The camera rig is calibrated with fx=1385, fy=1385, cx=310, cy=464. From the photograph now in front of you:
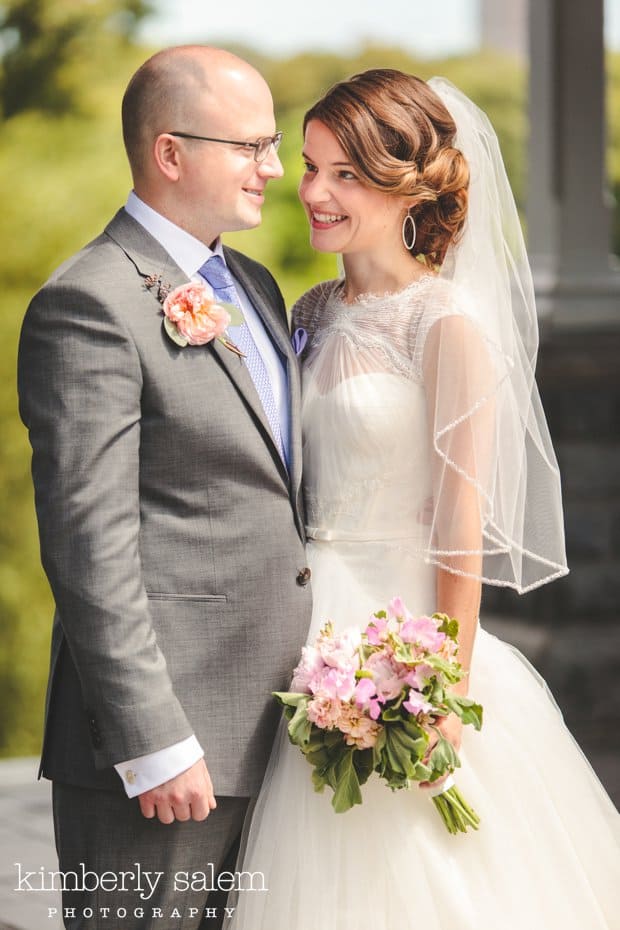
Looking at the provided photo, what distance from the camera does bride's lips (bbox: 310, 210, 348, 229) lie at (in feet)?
8.49

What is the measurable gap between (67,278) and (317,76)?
5273mm

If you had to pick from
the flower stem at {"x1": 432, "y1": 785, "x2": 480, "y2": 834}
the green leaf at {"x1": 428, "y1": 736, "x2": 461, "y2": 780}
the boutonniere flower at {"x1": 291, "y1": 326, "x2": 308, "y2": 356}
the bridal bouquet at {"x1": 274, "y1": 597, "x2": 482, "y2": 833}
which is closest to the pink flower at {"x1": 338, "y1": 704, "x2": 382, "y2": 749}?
the bridal bouquet at {"x1": 274, "y1": 597, "x2": 482, "y2": 833}

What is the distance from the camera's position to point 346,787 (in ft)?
7.51

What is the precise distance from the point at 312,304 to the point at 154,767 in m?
1.07

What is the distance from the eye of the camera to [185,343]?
227cm

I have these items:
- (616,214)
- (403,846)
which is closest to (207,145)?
(403,846)

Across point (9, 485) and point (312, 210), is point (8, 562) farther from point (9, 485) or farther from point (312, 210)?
point (312, 210)

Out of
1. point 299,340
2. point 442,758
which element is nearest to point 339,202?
point 299,340

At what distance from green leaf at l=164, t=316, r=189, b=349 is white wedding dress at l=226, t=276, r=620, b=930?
386mm

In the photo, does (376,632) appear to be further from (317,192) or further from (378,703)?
(317,192)

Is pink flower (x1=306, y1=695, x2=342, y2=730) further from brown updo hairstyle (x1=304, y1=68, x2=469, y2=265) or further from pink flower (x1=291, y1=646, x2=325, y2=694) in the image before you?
brown updo hairstyle (x1=304, y1=68, x2=469, y2=265)

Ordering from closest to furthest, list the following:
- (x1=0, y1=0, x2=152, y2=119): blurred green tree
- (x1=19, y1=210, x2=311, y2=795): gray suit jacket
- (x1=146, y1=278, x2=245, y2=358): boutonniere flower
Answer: (x1=19, y1=210, x2=311, y2=795): gray suit jacket < (x1=146, y1=278, x2=245, y2=358): boutonniere flower < (x1=0, y1=0, x2=152, y2=119): blurred green tree

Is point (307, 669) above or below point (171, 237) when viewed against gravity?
below

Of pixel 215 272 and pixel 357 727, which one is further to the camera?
pixel 215 272
